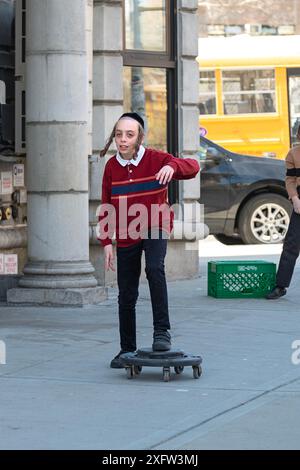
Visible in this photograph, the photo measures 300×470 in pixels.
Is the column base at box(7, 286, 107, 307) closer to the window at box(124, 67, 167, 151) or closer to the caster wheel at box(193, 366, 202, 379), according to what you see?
Result: the window at box(124, 67, 167, 151)

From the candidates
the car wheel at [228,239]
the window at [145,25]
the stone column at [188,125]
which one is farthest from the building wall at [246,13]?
the window at [145,25]

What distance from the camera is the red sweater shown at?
8984 mm

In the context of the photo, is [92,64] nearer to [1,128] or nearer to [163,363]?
[1,128]

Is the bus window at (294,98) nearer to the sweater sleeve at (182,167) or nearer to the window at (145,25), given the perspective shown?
the window at (145,25)

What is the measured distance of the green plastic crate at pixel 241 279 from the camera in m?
13.6

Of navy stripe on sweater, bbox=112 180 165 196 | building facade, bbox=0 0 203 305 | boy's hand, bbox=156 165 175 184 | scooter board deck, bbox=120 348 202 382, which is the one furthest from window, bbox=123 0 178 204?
scooter board deck, bbox=120 348 202 382

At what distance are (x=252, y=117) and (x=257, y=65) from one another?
0.96 metres

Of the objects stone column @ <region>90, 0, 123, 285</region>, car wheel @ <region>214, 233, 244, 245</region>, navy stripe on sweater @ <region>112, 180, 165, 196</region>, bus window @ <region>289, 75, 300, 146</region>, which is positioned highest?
bus window @ <region>289, 75, 300, 146</region>

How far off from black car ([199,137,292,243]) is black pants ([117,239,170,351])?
1162cm

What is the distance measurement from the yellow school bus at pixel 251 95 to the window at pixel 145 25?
26.6 ft

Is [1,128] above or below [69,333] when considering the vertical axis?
above

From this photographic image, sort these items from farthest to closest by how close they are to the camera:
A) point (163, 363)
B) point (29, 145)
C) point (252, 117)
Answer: point (252, 117), point (29, 145), point (163, 363)

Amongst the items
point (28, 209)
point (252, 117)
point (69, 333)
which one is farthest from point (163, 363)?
point (252, 117)
